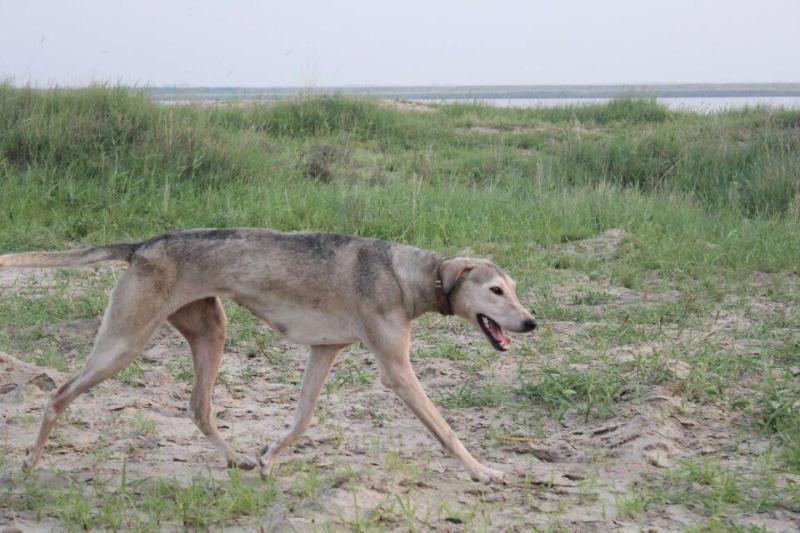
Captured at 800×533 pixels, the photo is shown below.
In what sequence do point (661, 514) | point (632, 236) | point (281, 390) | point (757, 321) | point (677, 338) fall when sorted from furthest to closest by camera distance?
point (632, 236)
point (757, 321)
point (677, 338)
point (281, 390)
point (661, 514)

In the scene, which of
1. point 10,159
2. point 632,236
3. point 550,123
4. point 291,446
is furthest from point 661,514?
point 550,123

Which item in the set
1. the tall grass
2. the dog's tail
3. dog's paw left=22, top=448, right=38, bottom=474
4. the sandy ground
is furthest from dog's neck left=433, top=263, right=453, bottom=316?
the tall grass

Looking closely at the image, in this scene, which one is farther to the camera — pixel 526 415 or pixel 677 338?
pixel 677 338

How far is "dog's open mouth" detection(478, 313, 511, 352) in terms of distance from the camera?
4.88 meters

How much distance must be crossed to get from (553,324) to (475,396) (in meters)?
1.53

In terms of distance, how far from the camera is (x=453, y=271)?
4.89 metres

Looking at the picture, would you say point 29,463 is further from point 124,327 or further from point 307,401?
point 307,401

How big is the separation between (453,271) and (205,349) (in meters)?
1.27

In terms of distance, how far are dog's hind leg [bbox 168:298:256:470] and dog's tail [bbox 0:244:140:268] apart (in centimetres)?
41

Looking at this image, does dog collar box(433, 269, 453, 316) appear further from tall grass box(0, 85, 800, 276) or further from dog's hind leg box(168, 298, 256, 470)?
tall grass box(0, 85, 800, 276)

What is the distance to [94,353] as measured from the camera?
15.6ft

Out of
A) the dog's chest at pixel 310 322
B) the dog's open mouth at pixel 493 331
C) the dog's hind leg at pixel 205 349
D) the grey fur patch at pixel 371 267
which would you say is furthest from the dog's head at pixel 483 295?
the dog's hind leg at pixel 205 349

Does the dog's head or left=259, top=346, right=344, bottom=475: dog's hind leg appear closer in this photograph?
the dog's head

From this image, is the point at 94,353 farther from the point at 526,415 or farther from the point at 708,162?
the point at 708,162
